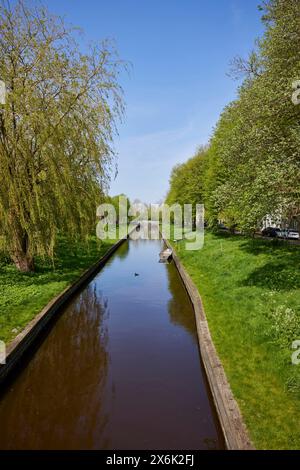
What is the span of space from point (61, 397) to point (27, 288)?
7.67m

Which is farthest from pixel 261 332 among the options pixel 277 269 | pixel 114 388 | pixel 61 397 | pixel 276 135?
→ pixel 276 135

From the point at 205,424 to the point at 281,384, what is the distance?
204cm

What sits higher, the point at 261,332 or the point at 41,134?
the point at 41,134

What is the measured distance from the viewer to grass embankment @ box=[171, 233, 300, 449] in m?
6.57

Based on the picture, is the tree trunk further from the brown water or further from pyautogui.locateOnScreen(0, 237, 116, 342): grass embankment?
the brown water

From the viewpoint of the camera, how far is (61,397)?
332 inches

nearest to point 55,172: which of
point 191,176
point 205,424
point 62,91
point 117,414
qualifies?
point 62,91

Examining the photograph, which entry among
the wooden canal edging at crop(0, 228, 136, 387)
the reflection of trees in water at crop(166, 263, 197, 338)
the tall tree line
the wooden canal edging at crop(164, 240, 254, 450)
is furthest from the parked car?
the wooden canal edging at crop(164, 240, 254, 450)

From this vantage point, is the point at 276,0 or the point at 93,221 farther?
the point at 93,221

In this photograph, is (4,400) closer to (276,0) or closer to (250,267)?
(250,267)

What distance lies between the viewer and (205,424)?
23.9 ft

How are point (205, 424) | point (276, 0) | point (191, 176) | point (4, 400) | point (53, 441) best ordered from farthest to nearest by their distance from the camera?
point (191, 176), point (276, 0), point (4, 400), point (205, 424), point (53, 441)

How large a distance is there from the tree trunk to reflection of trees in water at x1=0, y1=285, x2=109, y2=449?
19.0 feet

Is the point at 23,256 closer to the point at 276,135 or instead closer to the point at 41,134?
the point at 41,134
